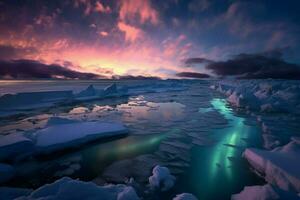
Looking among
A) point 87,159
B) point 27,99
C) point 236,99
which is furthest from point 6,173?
point 236,99

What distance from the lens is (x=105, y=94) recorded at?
22875mm

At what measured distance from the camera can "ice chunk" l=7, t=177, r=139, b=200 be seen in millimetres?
2660

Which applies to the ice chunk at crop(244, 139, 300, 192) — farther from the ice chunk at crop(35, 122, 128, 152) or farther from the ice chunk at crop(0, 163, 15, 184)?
the ice chunk at crop(0, 163, 15, 184)

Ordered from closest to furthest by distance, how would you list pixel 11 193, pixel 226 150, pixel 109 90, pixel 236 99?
pixel 11 193
pixel 226 150
pixel 236 99
pixel 109 90

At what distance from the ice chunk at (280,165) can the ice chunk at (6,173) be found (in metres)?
5.65

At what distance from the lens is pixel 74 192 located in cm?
275

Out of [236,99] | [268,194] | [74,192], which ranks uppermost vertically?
[236,99]

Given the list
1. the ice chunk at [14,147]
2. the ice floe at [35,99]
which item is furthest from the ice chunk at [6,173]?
the ice floe at [35,99]

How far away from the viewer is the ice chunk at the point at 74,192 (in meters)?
2.66

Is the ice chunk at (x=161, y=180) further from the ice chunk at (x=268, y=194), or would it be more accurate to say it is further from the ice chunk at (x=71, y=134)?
the ice chunk at (x=71, y=134)

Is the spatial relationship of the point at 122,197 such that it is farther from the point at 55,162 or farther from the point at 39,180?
the point at 55,162

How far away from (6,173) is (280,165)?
591 cm

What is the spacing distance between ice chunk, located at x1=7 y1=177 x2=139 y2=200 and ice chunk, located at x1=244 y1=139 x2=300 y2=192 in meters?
2.97

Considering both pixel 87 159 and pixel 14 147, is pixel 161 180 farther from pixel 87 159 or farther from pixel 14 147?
pixel 14 147
